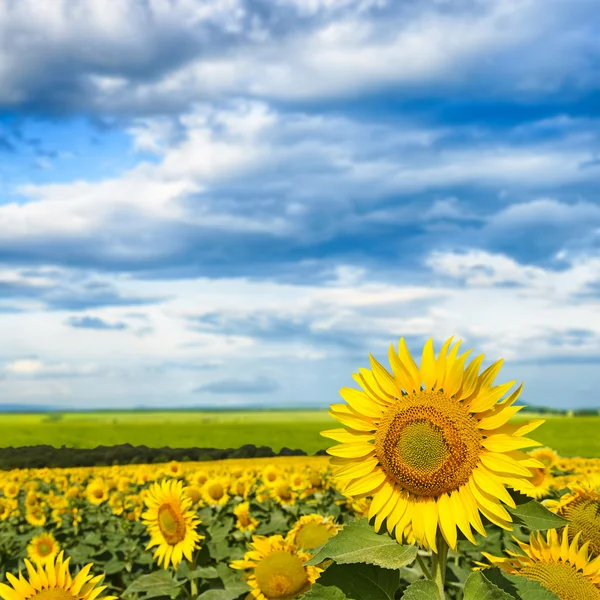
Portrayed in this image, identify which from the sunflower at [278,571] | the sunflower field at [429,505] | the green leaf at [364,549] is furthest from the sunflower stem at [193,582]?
the green leaf at [364,549]

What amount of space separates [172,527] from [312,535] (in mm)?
1249

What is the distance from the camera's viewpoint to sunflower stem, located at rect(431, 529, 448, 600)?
2.56 m

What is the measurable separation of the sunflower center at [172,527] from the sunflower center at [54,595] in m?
1.82

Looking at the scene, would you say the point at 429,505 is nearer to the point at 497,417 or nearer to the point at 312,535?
the point at 497,417

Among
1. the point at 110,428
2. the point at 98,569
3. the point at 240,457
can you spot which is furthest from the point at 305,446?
the point at 98,569

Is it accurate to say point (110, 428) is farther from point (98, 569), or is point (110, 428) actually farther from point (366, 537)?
point (366, 537)

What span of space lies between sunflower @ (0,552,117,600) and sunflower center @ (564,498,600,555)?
2.13 meters

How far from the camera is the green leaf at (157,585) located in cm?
502

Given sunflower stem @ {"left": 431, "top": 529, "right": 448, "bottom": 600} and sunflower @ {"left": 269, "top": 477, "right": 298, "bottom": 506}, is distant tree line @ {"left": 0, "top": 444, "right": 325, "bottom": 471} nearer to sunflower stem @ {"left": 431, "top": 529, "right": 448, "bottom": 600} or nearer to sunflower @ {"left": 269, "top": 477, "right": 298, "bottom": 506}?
sunflower @ {"left": 269, "top": 477, "right": 298, "bottom": 506}

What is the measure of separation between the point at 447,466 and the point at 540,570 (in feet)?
2.82

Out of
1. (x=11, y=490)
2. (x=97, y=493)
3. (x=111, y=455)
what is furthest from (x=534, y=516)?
(x=111, y=455)

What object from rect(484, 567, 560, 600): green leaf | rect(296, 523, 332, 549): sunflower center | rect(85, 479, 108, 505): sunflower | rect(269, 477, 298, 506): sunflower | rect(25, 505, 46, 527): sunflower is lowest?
rect(25, 505, 46, 527): sunflower

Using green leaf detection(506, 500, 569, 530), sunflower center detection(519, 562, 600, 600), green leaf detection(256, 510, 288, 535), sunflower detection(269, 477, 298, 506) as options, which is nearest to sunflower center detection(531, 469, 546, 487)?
green leaf detection(256, 510, 288, 535)

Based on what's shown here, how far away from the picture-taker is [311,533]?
4488 millimetres
